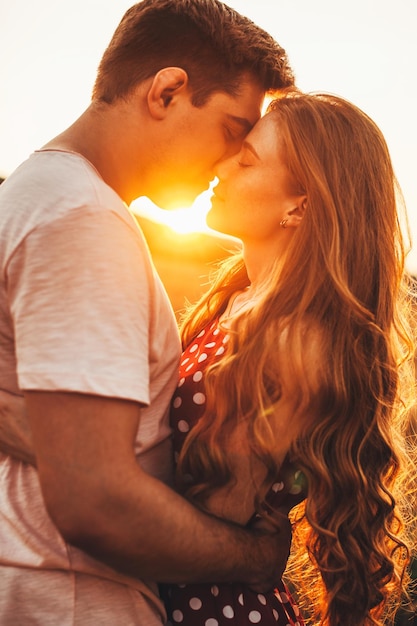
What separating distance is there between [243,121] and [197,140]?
0.21 meters

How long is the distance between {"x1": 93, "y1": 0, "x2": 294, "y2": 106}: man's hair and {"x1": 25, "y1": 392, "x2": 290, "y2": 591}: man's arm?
0.91 m

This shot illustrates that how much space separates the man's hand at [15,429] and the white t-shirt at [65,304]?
0.15ft

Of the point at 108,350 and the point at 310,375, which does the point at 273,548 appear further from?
the point at 108,350

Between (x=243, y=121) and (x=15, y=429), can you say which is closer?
(x=15, y=429)

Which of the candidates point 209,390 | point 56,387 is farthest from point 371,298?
point 56,387

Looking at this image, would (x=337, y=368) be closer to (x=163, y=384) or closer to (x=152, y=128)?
(x=163, y=384)

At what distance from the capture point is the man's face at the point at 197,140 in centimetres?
170

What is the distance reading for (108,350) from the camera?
1.14 m

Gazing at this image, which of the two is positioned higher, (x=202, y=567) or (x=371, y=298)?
(x=371, y=298)

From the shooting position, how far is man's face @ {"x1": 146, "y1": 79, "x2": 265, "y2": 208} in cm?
170

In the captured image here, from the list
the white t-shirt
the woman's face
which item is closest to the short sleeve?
the white t-shirt

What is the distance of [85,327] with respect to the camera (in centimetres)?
113

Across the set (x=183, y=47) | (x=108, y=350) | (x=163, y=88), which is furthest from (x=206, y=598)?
(x=183, y=47)

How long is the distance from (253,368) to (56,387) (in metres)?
0.66
